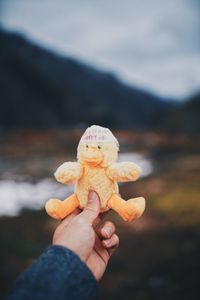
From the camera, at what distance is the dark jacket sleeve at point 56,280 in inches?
28.9

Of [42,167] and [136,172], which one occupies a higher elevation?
[42,167]

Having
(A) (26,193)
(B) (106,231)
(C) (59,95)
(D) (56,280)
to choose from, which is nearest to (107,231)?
(B) (106,231)

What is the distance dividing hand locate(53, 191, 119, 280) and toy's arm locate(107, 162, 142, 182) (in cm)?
9

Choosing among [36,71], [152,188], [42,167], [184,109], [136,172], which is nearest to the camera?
[136,172]

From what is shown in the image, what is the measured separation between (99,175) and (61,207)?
156mm

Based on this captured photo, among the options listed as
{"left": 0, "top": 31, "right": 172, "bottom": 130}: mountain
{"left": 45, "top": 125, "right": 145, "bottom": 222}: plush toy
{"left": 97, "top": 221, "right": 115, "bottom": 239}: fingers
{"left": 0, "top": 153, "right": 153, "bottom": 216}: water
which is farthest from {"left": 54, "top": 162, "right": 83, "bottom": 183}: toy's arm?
{"left": 0, "top": 31, "right": 172, "bottom": 130}: mountain

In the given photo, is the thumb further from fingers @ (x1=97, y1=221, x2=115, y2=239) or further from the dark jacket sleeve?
the dark jacket sleeve

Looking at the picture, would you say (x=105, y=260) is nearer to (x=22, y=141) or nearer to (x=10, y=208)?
(x=10, y=208)

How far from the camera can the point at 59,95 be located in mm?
59062

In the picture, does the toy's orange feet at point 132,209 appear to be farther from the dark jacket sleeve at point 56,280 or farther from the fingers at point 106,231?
the dark jacket sleeve at point 56,280

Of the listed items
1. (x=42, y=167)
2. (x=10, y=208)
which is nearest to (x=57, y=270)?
(x=10, y=208)

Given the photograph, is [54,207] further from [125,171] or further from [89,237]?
[125,171]

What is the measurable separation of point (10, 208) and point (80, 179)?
6933 mm

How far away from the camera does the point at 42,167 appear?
13633mm
